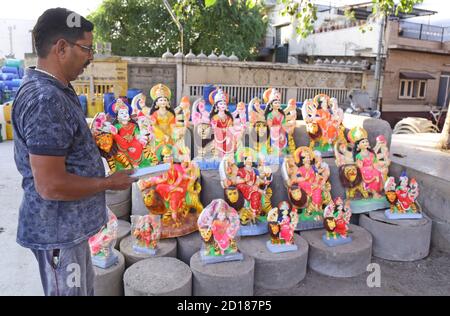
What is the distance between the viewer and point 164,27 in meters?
14.7

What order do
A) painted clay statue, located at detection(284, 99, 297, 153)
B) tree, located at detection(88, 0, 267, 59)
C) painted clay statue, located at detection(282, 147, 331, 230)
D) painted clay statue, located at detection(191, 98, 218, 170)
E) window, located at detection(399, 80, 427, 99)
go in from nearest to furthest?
painted clay statue, located at detection(282, 147, 331, 230) → painted clay statue, located at detection(191, 98, 218, 170) → painted clay statue, located at detection(284, 99, 297, 153) → tree, located at detection(88, 0, 267, 59) → window, located at detection(399, 80, 427, 99)

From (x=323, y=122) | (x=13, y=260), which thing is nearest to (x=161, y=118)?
(x=13, y=260)

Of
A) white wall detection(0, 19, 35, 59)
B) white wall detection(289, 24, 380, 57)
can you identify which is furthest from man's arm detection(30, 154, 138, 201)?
→ white wall detection(0, 19, 35, 59)

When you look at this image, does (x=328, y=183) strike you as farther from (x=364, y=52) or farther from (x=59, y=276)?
(x=364, y=52)

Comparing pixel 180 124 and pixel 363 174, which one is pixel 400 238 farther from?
pixel 180 124

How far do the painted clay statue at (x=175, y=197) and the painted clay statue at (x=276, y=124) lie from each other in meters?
1.10

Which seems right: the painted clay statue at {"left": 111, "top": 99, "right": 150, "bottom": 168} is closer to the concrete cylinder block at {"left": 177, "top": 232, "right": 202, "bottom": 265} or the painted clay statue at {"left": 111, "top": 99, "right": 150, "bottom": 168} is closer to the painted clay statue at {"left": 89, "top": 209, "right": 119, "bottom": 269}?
the painted clay statue at {"left": 89, "top": 209, "right": 119, "bottom": 269}

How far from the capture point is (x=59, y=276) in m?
1.54

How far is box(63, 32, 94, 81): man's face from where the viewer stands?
1.49 meters

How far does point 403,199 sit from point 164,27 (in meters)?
13.0

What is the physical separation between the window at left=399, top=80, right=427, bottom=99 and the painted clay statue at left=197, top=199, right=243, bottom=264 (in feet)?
45.8

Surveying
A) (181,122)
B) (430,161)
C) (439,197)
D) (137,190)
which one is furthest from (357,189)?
(137,190)

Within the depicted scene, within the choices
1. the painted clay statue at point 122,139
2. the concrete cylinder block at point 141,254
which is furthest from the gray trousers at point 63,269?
the concrete cylinder block at point 141,254

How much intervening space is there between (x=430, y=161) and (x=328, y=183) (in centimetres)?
156
